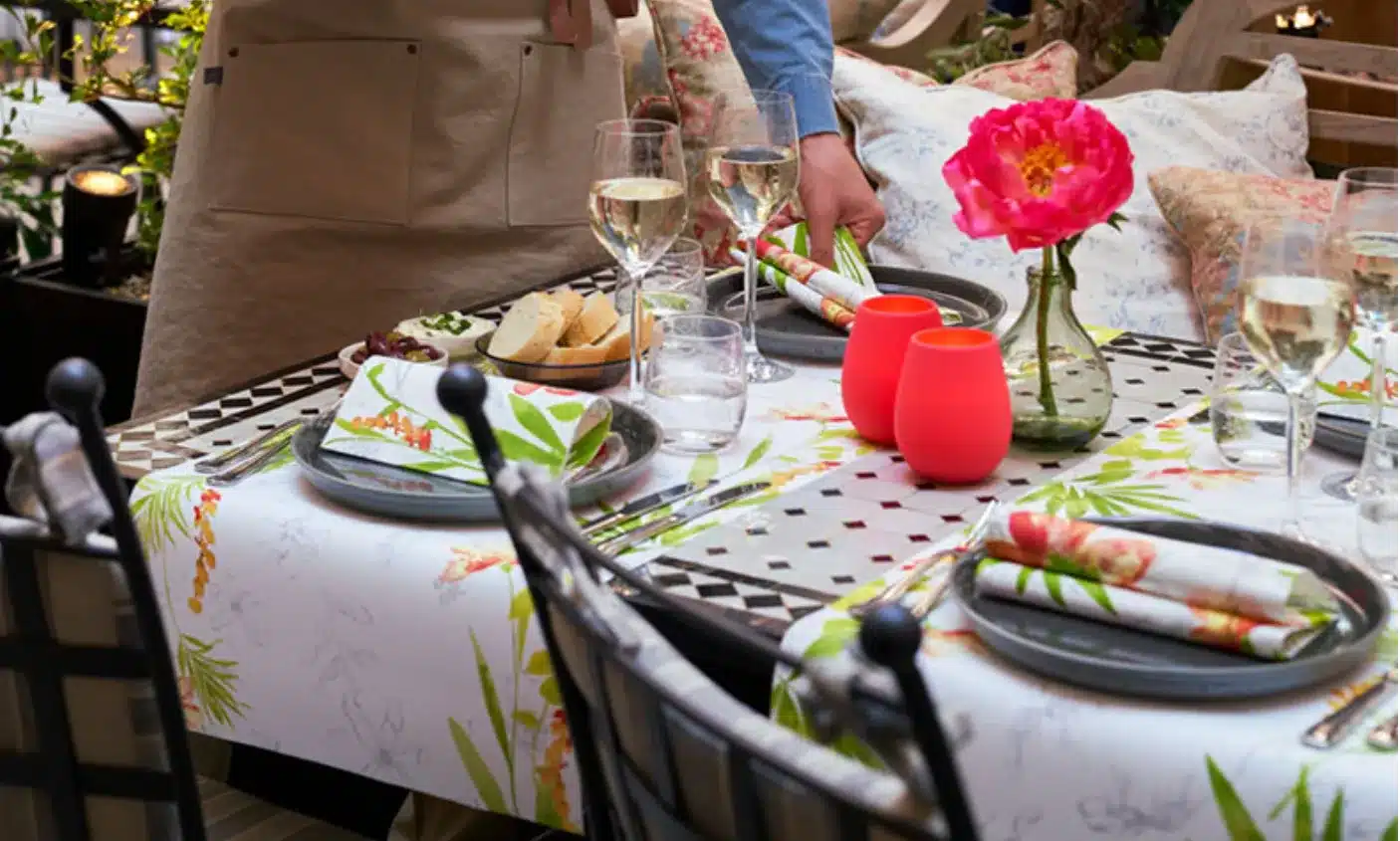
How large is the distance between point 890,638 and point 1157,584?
52 cm

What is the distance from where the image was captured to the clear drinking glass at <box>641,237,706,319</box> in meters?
1.72

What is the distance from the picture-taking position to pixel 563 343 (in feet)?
5.16

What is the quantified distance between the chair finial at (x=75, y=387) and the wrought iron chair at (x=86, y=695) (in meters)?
0.09

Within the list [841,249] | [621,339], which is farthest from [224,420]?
[841,249]

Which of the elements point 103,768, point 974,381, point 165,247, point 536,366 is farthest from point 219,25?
point 103,768

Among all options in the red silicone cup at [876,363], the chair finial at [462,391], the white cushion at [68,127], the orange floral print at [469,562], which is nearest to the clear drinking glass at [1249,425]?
the red silicone cup at [876,363]

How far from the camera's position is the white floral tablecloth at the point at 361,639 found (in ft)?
3.73

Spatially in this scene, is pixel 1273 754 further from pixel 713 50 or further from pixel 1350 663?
pixel 713 50

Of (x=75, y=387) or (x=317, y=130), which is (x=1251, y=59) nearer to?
(x=317, y=130)

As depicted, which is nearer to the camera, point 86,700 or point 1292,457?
point 86,700

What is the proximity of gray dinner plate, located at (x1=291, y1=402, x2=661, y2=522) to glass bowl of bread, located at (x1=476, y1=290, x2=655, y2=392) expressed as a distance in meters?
0.14

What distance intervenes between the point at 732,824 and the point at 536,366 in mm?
838

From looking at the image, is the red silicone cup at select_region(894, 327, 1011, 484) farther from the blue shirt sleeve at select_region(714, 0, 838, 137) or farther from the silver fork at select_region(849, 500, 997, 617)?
the blue shirt sleeve at select_region(714, 0, 838, 137)

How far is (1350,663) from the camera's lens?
3.19ft
